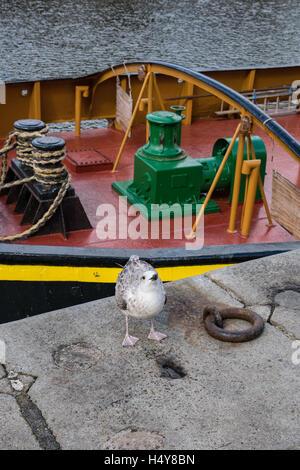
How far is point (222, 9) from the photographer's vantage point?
3231 cm

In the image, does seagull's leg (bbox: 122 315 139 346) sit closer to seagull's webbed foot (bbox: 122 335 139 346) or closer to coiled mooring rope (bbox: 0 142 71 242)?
seagull's webbed foot (bbox: 122 335 139 346)

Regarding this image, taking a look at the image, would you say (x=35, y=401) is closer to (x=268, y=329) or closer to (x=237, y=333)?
(x=237, y=333)

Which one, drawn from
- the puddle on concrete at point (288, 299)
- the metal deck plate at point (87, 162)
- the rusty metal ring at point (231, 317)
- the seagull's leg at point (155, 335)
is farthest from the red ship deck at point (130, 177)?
the seagull's leg at point (155, 335)

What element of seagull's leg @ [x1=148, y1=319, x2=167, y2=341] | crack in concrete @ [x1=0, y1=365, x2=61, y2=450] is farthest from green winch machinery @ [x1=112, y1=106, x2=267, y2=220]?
crack in concrete @ [x1=0, y1=365, x2=61, y2=450]

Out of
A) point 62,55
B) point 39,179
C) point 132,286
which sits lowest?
point 62,55

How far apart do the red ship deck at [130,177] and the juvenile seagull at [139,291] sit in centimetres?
246

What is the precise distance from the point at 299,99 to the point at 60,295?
6.39m

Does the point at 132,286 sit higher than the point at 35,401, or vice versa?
the point at 132,286

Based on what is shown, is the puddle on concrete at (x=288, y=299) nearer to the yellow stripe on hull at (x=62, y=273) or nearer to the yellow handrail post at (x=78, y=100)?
the yellow stripe on hull at (x=62, y=273)

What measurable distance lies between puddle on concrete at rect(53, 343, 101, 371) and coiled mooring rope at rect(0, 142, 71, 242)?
7.94ft

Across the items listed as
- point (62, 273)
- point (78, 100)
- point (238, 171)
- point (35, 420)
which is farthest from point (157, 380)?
point (78, 100)

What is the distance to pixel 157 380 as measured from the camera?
113 inches

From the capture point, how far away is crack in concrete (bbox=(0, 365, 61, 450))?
2.50m

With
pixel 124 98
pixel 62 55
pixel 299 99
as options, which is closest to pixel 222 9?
pixel 62 55
